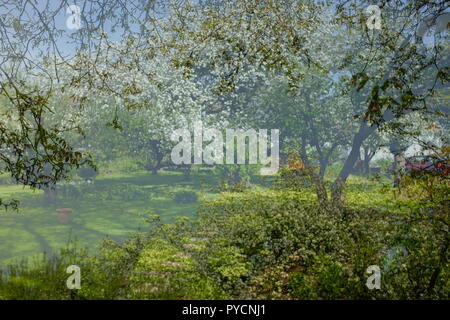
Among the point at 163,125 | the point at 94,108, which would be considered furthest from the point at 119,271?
the point at 94,108

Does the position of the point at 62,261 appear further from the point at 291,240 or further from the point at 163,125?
the point at 163,125

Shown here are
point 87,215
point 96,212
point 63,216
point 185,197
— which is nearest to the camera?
point 63,216

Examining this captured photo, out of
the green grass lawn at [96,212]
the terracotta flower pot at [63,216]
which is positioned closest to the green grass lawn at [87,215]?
the green grass lawn at [96,212]

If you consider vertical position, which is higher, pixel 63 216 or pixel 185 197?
pixel 185 197

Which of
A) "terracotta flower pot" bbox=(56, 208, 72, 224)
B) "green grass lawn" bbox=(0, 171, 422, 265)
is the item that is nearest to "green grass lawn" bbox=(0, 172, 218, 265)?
"green grass lawn" bbox=(0, 171, 422, 265)

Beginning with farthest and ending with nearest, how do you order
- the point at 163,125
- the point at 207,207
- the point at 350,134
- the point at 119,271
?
the point at 350,134, the point at 163,125, the point at 207,207, the point at 119,271

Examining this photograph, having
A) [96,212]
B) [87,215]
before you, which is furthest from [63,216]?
[96,212]

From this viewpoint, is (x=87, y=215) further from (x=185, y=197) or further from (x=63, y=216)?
(x=185, y=197)

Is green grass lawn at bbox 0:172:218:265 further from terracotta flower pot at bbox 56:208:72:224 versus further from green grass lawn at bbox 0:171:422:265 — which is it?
terracotta flower pot at bbox 56:208:72:224

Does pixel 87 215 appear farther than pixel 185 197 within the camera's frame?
No

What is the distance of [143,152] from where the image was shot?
25.4 metres

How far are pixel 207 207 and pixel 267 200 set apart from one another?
2.31 meters

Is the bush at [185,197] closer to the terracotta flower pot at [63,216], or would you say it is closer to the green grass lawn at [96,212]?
the green grass lawn at [96,212]
